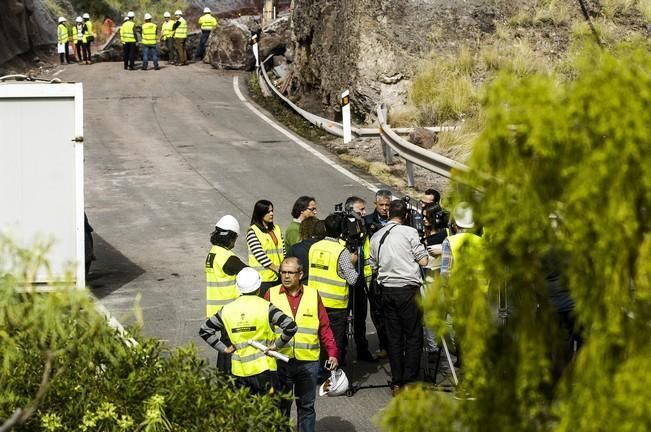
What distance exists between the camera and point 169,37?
1425 inches

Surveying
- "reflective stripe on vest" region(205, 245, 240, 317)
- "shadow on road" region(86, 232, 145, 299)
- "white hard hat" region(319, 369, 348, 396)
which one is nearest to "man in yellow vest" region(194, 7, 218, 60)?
"shadow on road" region(86, 232, 145, 299)

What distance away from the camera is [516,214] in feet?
11.3

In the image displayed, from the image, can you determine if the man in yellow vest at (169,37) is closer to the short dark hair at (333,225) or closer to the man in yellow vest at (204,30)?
the man in yellow vest at (204,30)

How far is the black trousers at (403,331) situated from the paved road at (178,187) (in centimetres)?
35

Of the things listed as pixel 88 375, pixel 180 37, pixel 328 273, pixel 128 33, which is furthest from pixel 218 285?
pixel 180 37

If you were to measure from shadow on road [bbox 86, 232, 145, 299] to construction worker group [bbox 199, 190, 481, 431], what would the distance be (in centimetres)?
330

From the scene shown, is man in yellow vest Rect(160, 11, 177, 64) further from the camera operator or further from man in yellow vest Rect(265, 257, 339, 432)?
man in yellow vest Rect(265, 257, 339, 432)

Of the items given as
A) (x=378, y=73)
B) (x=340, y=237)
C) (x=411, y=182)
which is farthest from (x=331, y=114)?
(x=340, y=237)

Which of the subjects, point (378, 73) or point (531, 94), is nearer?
point (531, 94)

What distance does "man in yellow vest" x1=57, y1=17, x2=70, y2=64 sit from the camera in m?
34.7

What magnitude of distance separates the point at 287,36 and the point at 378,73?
9962 mm

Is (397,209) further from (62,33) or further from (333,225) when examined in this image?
(62,33)

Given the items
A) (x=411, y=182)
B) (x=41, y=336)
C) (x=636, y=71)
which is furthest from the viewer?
(x=411, y=182)

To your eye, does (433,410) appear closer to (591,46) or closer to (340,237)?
(591,46)
